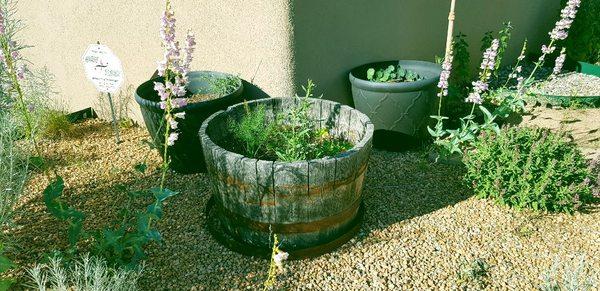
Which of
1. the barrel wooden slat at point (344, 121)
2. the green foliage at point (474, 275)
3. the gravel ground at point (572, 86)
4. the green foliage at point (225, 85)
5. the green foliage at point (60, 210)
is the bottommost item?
the green foliage at point (474, 275)

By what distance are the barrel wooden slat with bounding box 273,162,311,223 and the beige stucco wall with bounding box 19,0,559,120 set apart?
1562mm

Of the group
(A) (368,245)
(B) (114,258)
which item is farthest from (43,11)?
(A) (368,245)

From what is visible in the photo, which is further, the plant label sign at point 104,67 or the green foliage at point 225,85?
the plant label sign at point 104,67

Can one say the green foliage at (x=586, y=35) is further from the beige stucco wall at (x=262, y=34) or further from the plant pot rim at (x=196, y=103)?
the plant pot rim at (x=196, y=103)

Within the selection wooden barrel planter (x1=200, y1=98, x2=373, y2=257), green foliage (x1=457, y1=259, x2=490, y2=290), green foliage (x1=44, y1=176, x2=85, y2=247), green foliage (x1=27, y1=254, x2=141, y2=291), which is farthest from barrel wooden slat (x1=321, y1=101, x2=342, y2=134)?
green foliage (x1=44, y1=176, x2=85, y2=247)

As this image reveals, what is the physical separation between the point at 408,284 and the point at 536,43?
5.98 meters

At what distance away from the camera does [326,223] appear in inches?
115

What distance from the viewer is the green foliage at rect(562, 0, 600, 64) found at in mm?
6426

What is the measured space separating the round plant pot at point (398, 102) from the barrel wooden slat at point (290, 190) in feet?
5.48

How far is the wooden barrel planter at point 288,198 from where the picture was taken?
269 cm

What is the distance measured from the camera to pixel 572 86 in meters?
5.88

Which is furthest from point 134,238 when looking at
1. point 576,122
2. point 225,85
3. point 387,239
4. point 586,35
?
point 586,35

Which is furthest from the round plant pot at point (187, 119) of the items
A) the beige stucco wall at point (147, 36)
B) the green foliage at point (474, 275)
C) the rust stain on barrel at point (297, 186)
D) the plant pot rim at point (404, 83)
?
the green foliage at point (474, 275)

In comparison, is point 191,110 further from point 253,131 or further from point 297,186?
point 297,186
